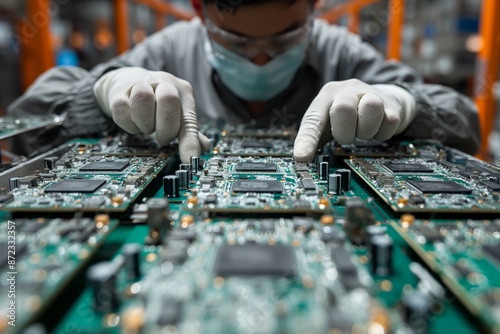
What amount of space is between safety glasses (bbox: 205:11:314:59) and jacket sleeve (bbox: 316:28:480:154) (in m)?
0.90

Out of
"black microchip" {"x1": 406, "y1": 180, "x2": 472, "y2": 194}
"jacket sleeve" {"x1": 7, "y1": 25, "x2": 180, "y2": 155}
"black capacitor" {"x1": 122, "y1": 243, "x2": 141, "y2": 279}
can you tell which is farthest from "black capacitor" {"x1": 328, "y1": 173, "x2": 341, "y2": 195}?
"jacket sleeve" {"x1": 7, "y1": 25, "x2": 180, "y2": 155}

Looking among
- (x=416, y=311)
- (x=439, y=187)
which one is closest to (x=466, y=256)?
(x=416, y=311)

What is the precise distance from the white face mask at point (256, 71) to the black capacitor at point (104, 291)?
90.2 inches

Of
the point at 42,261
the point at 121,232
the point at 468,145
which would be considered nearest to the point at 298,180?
the point at 121,232

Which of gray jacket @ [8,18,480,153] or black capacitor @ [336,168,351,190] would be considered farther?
gray jacket @ [8,18,480,153]

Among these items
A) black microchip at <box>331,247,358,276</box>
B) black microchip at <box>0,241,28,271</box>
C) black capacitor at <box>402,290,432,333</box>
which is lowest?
black capacitor at <box>402,290,432,333</box>

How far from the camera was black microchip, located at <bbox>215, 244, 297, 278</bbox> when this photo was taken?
1089mm

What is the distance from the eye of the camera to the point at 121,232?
1567 mm

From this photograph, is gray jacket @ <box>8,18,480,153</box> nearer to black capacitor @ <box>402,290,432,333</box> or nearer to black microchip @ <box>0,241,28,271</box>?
black microchip @ <box>0,241,28,271</box>

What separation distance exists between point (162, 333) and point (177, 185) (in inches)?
39.7

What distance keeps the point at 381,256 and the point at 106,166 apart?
1475mm

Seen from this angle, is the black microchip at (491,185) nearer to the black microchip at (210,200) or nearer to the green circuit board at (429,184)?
the green circuit board at (429,184)

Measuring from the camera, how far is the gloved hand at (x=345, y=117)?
90.3 inches

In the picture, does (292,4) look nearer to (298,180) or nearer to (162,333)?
(298,180)
